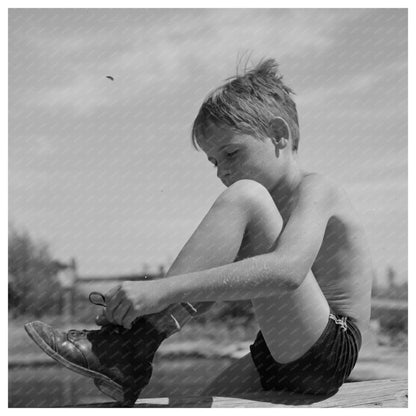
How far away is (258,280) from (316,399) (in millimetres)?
376

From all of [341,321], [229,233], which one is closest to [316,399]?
[341,321]

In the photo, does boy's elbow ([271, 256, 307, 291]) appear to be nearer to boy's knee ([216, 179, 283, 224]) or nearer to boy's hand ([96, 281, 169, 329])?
boy's knee ([216, 179, 283, 224])

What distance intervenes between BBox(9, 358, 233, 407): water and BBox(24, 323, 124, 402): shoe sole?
0.14 metres

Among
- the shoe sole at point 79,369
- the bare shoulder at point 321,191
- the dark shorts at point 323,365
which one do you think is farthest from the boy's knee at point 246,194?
the shoe sole at point 79,369

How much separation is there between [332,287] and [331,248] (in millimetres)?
93

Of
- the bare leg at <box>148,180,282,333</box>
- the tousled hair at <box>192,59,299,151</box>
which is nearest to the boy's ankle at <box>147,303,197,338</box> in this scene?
the bare leg at <box>148,180,282,333</box>

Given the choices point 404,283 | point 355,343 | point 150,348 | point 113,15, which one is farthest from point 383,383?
point 113,15

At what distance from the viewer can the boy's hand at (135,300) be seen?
4.44 feet

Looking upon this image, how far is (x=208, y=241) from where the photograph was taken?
1.37 meters

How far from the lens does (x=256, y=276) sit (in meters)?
1.36

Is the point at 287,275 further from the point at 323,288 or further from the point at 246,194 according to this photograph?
the point at 323,288

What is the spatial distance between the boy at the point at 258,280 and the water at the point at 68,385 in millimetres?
177

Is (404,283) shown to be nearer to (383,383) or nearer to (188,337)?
(383,383)

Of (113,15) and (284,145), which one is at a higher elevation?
(113,15)
